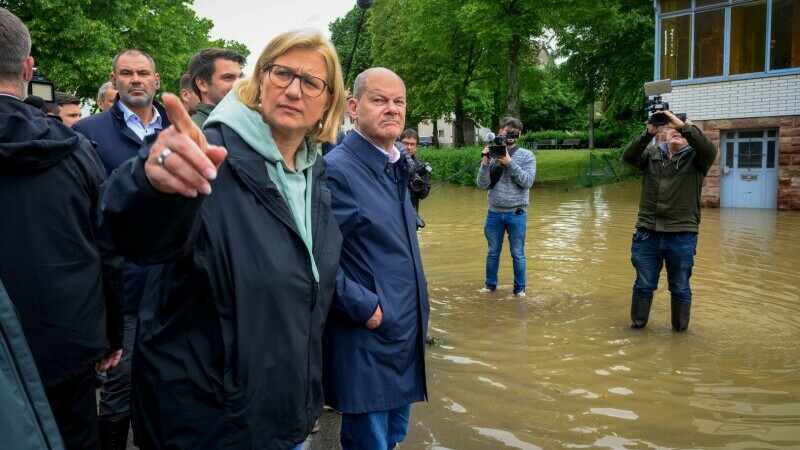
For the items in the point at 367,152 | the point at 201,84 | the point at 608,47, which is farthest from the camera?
the point at 608,47

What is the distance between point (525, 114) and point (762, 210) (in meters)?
44.2

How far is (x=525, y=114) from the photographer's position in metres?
60.4

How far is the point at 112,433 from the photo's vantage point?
356 cm

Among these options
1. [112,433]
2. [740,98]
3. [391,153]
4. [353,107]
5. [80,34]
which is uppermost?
[80,34]

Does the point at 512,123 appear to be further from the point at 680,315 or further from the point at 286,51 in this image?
the point at 286,51

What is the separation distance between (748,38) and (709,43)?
943mm

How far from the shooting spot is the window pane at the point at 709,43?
18062 millimetres

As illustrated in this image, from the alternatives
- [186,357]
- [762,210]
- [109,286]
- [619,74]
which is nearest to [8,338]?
[186,357]

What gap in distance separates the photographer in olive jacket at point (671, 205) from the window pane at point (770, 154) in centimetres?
1296

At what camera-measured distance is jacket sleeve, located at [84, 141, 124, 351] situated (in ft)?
9.18

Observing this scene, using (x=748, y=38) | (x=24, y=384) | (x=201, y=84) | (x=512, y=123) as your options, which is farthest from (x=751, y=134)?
(x=24, y=384)

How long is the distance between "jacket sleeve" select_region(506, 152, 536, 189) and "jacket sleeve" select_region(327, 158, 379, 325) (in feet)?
17.0

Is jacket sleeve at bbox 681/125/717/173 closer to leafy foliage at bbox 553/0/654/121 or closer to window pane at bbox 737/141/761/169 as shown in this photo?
window pane at bbox 737/141/761/169

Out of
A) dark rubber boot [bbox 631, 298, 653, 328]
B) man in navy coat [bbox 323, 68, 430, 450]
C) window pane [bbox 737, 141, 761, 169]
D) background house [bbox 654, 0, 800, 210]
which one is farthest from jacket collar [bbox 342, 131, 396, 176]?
window pane [bbox 737, 141, 761, 169]
